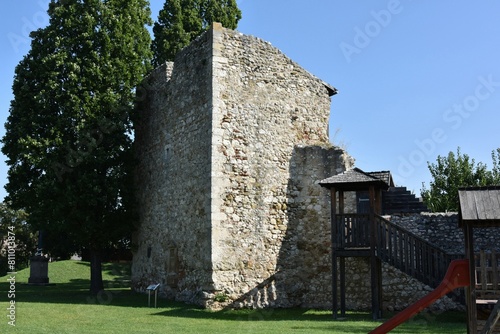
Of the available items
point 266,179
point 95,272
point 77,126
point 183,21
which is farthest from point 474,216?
point 183,21

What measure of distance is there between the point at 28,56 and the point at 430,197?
2582cm

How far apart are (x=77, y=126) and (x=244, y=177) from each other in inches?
266

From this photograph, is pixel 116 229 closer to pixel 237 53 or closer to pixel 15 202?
pixel 15 202

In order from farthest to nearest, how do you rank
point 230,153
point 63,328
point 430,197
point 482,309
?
point 430,197 → point 230,153 → point 63,328 → point 482,309

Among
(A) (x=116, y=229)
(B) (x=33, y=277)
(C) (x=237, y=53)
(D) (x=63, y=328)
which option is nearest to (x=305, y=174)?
(C) (x=237, y=53)

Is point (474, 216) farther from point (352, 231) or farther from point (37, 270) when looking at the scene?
point (37, 270)

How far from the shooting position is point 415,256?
49.3ft

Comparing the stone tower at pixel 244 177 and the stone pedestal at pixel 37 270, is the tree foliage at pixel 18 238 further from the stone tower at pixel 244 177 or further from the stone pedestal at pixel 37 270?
the stone tower at pixel 244 177

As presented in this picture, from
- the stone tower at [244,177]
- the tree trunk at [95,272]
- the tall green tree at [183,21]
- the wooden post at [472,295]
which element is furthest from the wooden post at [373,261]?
the tall green tree at [183,21]

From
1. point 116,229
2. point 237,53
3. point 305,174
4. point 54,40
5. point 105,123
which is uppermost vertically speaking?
point 54,40

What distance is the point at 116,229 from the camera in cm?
2206

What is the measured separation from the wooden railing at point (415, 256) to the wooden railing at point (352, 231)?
0.32 metres

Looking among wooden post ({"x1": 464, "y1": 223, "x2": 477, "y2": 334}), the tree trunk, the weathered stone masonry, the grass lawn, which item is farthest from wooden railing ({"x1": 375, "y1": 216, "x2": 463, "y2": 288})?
the tree trunk

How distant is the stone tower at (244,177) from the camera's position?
17.8 metres
